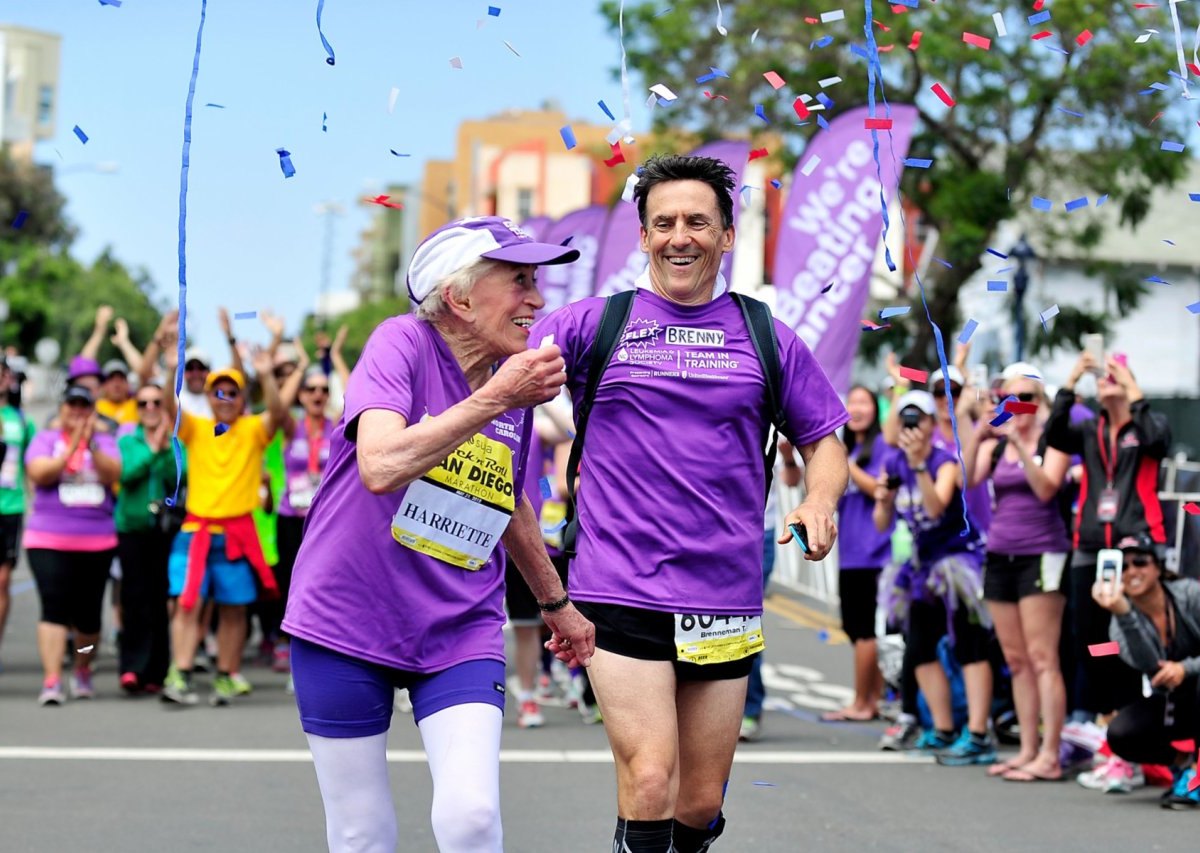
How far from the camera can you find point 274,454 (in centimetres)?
1338

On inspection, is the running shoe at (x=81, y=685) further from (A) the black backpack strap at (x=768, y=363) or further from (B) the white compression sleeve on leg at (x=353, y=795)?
(B) the white compression sleeve on leg at (x=353, y=795)

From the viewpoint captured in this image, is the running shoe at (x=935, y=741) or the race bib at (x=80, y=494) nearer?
the running shoe at (x=935, y=741)

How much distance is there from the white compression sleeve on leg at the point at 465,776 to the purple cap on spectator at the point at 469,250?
1.04 meters

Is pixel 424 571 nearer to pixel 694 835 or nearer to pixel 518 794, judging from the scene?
pixel 694 835

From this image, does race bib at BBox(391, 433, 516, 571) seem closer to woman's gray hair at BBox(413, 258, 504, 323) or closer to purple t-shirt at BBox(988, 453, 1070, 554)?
woman's gray hair at BBox(413, 258, 504, 323)

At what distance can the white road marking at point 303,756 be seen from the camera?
30.9 feet

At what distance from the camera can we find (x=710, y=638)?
201 inches

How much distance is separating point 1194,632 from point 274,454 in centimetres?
696

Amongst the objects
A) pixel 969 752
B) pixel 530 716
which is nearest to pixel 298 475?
pixel 530 716

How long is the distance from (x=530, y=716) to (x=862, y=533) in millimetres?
2385

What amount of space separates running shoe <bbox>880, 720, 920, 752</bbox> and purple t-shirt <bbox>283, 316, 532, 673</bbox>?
6.23 metres

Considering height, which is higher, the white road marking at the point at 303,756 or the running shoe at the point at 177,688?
the white road marking at the point at 303,756

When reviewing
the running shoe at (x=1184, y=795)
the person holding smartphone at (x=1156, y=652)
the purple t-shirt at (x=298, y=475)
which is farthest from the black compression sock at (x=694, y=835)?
the purple t-shirt at (x=298, y=475)

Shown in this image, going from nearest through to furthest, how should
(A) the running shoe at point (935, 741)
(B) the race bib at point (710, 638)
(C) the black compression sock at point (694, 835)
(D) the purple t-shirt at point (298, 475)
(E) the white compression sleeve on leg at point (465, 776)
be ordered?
(E) the white compression sleeve on leg at point (465, 776)
(B) the race bib at point (710, 638)
(C) the black compression sock at point (694, 835)
(A) the running shoe at point (935, 741)
(D) the purple t-shirt at point (298, 475)
